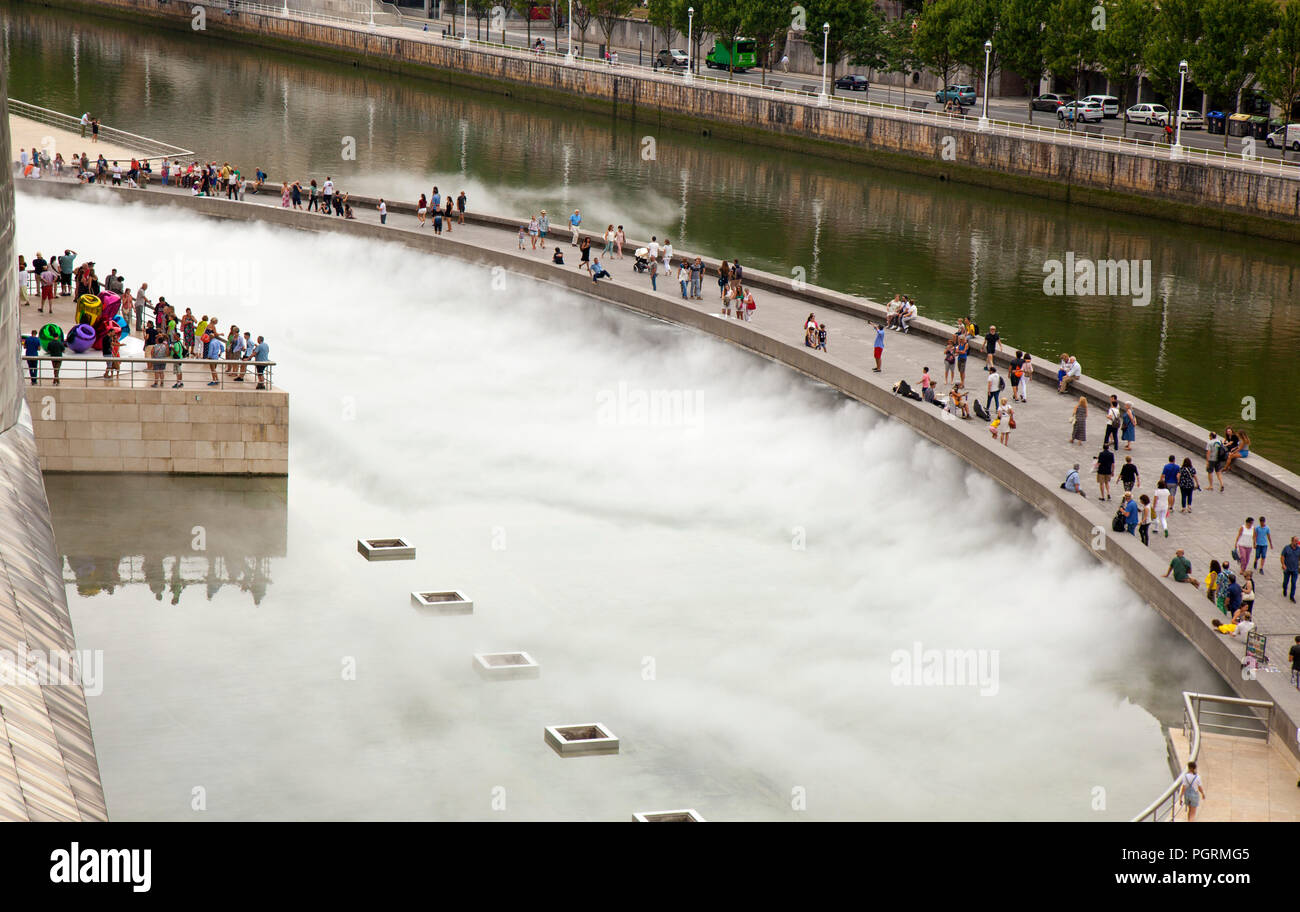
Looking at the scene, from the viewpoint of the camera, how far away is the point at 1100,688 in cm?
2458

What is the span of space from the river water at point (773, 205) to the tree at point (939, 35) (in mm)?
9407

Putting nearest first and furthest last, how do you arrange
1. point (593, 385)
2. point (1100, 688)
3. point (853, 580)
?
point (1100, 688) < point (853, 580) < point (593, 385)

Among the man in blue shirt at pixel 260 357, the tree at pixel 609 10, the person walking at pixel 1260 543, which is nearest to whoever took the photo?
the person walking at pixel 1260 543

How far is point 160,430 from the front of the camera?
3083 cm

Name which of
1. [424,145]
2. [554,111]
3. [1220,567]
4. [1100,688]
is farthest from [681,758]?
[554,111]

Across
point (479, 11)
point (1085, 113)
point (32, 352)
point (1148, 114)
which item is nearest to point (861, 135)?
point (1085, 113)

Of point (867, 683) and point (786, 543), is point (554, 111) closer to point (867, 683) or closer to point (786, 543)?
point (786, 543)

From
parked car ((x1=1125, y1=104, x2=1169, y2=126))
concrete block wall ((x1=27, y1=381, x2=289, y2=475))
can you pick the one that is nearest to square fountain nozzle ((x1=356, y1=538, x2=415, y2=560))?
concrete block wall ((x1=27, y1=381, x2=289, y2=475))

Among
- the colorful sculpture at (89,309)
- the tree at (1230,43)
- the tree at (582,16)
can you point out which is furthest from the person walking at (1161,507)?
the tree at (582,16)

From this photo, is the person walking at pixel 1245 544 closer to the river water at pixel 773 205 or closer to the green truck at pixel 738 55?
the river water at pixel 773 205

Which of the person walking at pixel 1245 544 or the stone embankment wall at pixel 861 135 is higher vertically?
the stone embankment wall at pixel 861 135

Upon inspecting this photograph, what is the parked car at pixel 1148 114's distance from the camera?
75688mm

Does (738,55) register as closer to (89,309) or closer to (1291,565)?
(89,309)

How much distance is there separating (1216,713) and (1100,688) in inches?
100
